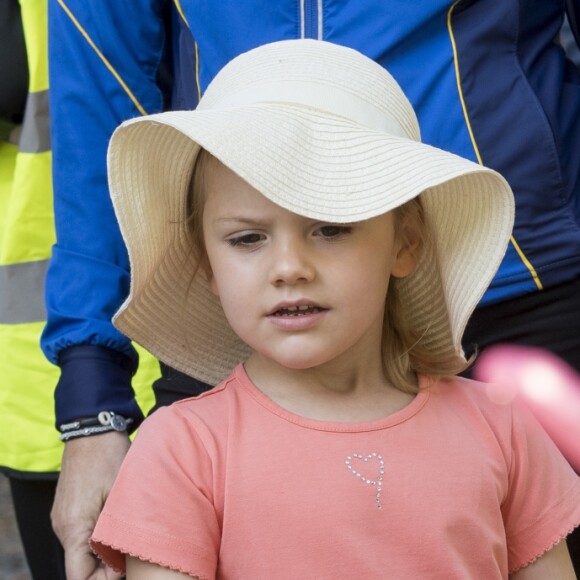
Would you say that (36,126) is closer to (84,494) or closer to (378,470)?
(84,494)

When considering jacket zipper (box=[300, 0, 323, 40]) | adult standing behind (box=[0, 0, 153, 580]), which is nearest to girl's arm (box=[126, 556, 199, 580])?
jacket zipper (box=[300, 0, 323, 40])

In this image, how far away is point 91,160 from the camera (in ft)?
8.39

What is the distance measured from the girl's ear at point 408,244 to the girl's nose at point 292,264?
0.91ft

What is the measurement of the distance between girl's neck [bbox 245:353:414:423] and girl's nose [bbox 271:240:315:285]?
0.22 meters

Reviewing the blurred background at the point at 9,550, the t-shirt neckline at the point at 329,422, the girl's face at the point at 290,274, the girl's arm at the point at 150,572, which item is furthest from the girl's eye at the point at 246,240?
the blurred background at the point at 9,550

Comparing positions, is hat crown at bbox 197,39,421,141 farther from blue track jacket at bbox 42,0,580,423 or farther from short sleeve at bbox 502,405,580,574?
short sleeve at bbox 502,405,580,574

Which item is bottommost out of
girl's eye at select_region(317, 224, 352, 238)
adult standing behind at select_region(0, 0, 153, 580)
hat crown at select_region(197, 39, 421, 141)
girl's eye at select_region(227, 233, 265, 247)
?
adult standing behind at select_region(0, 0, 153, 580)

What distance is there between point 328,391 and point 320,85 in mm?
507

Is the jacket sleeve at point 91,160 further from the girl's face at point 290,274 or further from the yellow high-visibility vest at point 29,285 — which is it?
the girl's face at point 290,274

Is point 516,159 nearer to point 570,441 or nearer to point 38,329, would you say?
point 570,441

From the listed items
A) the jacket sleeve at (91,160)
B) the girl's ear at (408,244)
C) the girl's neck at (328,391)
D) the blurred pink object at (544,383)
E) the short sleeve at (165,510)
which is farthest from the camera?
Result: the jacket sleeve at (91,160)

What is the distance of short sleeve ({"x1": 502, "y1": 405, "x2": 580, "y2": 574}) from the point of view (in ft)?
6.68

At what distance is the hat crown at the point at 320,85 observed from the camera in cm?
196

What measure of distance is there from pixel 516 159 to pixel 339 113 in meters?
0.43
